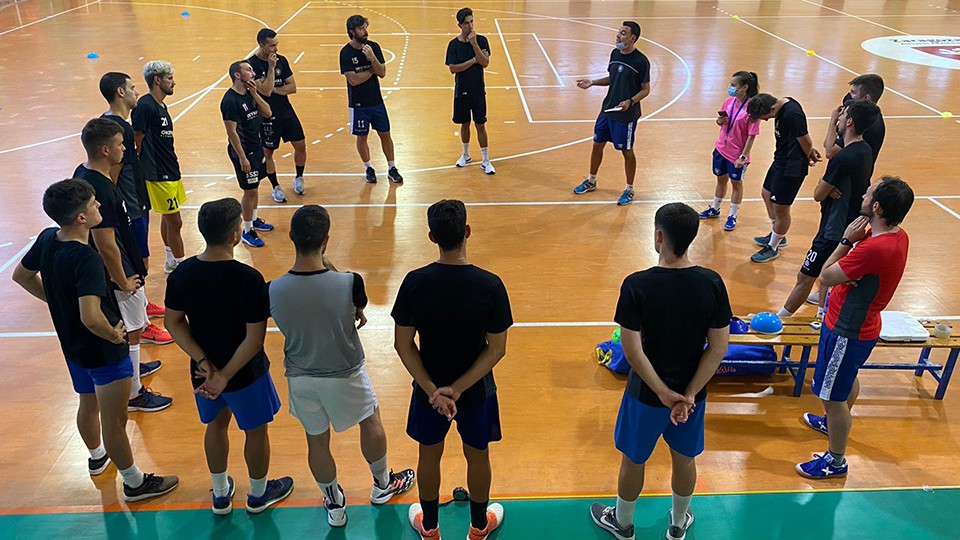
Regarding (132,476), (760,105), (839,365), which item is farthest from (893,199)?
(132,476)

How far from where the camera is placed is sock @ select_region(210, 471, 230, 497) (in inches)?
164

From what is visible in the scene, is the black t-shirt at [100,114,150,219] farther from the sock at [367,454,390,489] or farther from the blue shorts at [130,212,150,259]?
the sock at [367,454,390,489]

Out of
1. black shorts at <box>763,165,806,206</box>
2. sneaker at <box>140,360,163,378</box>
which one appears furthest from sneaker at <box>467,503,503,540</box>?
black shorts at <box>763,165,806,206</box>

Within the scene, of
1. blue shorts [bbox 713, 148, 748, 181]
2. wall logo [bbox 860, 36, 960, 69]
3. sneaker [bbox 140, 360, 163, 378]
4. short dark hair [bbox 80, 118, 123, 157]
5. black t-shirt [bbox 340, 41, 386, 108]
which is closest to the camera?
short dark hair [bbox 80, 118, 123, 157]

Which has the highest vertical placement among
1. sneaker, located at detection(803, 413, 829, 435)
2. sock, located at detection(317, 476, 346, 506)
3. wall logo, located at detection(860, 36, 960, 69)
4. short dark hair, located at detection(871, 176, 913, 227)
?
short dark hair, located at detection(871, 176, 913, 227)

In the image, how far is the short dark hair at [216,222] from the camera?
3.52m

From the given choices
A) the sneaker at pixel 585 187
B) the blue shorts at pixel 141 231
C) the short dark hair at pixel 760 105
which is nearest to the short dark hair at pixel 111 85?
the blue shorts at pixel 141 231

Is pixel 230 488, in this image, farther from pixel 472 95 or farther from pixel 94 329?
pixel 472 95

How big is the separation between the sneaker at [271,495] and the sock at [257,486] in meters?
0.03

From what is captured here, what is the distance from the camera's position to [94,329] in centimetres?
374

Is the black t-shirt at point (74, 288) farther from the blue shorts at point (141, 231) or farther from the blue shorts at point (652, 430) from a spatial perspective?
the blue shorts at point (652, 430)

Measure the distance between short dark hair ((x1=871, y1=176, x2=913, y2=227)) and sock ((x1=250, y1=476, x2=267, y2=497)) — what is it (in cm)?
415

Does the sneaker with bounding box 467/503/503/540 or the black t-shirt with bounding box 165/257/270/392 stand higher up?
the black t-shirt with bounding box 165/257/270/392

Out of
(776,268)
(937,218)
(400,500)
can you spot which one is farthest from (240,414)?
(937,218)
